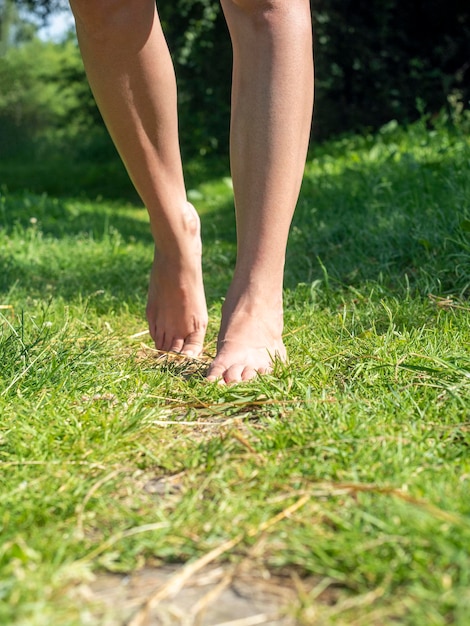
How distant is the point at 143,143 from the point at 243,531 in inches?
49.5

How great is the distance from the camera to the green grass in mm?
910

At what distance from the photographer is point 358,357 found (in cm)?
170

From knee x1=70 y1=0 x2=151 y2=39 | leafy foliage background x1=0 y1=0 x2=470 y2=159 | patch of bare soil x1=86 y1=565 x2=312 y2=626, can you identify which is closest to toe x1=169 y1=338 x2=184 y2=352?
knee x1=70 y1=0 x2=151 y2=39

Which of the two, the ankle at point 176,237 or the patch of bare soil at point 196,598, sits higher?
the ankle at point 176,237

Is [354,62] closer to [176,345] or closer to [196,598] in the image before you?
[176,345]

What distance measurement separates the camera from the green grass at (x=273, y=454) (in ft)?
2.99

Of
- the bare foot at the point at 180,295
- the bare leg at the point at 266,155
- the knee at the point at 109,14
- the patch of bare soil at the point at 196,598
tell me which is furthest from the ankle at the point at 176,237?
the patch of bare soil at the point at 196,598

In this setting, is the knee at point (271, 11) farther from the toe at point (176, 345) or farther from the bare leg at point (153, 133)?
the toe at point (176, 345)

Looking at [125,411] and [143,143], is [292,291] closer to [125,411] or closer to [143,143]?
[143,143]

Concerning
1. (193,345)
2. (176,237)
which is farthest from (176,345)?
(176,237)

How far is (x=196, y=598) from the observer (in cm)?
92

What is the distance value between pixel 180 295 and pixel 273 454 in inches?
36.9

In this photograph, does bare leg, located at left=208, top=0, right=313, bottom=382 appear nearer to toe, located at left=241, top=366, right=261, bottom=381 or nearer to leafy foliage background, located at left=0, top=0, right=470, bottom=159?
toe, located at left=241, top=366, right=261, bottom=381

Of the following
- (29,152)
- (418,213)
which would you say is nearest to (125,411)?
(418,213)
